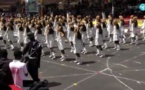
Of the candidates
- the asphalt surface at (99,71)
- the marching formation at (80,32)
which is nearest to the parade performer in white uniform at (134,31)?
the marching formation at (80,32)

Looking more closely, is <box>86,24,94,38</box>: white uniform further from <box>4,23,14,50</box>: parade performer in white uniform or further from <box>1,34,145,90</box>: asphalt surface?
<box>4,23,14,50</box>: parade performer in white uniform

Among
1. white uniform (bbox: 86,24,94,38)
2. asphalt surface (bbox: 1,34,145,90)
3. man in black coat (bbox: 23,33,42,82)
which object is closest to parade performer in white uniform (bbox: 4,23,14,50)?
asphalt surface (bbox: 1,34,145,90)

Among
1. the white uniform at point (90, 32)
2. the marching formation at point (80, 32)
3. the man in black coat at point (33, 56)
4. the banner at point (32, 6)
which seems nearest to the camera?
the man in black coat at point (33, 56)

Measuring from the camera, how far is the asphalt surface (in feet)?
42.1

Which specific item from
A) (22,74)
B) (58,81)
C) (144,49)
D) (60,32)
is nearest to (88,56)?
(60,32)

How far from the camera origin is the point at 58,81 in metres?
13.7

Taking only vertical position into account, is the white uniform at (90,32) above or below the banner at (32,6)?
below

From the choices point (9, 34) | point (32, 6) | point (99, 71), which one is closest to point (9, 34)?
point (9, 34)

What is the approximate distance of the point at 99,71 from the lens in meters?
14.9

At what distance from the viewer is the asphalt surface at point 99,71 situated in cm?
1282

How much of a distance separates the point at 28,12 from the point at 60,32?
23382mm

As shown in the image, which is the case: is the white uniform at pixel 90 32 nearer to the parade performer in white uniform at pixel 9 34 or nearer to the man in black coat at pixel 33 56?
the parade performer in white uniform at pixel 9 34

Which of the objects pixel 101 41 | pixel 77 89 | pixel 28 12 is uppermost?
pixel 28 12

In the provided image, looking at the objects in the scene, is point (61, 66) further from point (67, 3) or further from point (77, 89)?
point (67, 3)
